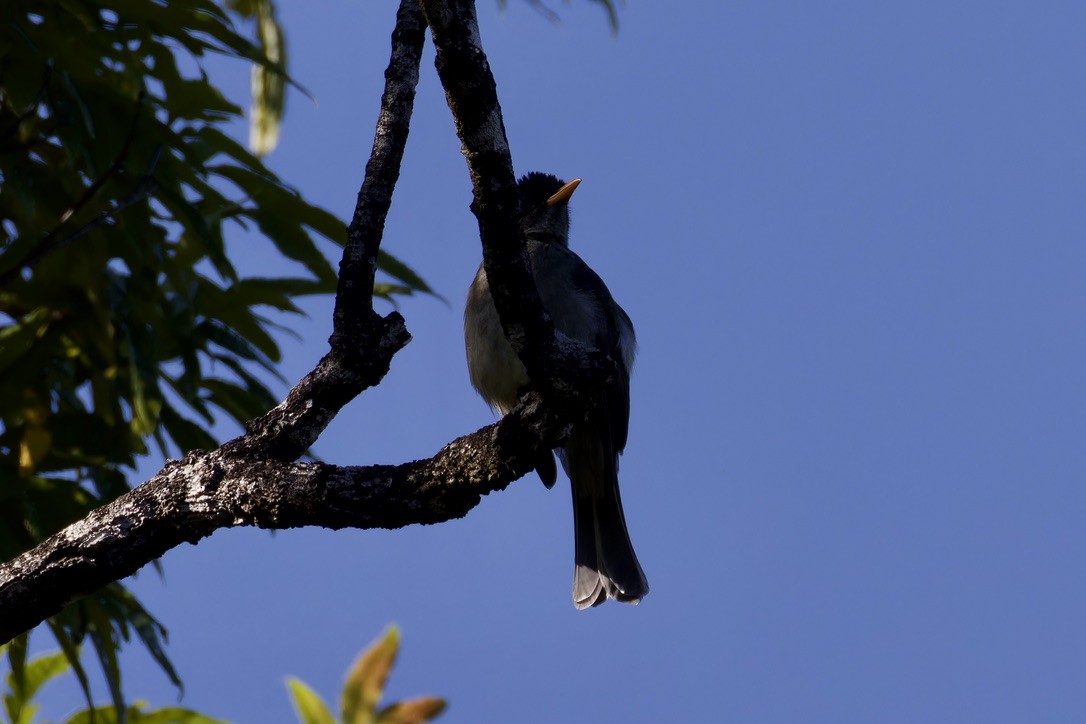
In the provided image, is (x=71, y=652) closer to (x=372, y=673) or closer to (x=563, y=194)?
(x=372, y=673)

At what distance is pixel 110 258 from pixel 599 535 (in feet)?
6.73

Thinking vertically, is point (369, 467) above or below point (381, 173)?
below

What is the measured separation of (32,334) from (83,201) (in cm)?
104

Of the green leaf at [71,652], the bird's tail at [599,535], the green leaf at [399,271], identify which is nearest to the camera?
the green leaf at [71,652]

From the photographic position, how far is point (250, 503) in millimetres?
2443

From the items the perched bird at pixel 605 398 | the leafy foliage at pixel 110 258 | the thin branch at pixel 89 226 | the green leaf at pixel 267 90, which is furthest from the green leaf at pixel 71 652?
the green leaf at pixel 267 90


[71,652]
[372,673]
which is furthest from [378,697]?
[71,652]

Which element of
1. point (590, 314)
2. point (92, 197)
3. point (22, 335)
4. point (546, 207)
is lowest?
point (22, 335)

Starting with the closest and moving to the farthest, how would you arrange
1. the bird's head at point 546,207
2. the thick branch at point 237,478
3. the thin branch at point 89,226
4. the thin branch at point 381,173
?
1. the thick branch at point 237,478
2. the thin branch at point 381,173
3. the thin branch at point 89,226
4. the bird's head at point 546,207

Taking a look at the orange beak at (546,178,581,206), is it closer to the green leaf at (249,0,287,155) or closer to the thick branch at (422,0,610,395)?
the green leaf at (249,0,287,155)

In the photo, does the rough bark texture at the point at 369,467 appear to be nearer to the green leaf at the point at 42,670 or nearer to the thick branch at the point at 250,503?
the thick branch at the point at 250,503

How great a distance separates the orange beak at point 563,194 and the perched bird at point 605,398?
0.20 meters

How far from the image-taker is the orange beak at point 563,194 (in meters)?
5.21

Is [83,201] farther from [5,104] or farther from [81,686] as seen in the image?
[81,686]
